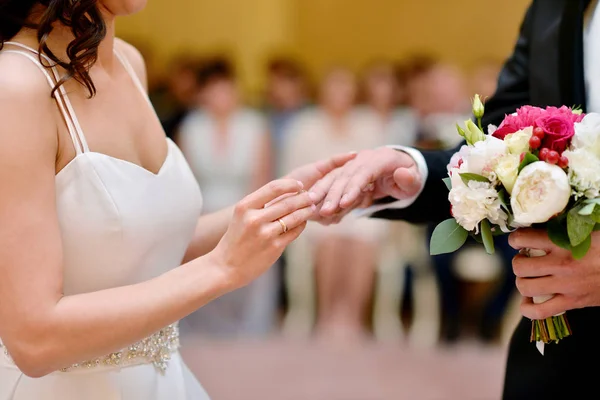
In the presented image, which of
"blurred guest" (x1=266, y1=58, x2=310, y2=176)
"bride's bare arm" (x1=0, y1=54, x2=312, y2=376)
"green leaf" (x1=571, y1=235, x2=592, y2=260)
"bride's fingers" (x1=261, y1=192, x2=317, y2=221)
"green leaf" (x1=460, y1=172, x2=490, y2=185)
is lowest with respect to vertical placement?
"blurred guest" (x1=266, y1=58, x2=310, y2=176)

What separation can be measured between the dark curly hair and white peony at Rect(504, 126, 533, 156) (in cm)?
93

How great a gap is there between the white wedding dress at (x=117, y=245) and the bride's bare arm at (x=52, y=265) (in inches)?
3.3

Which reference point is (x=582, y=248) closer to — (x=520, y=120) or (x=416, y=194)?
(x=520, y=120)

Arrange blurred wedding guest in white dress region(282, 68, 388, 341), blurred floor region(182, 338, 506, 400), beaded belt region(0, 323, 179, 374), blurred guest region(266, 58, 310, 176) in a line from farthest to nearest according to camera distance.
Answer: blurred guest region(266, 58, 310, 176) → blurred wedding guest in white dress region(282, 68, 388, 341) → blurred floor region(182, 338, 506, 400) → beaded belt region(0, 323, 179, 374)

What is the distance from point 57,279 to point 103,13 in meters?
0.67

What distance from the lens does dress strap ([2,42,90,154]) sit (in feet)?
5.38

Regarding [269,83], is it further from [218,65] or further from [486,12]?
[486,12]

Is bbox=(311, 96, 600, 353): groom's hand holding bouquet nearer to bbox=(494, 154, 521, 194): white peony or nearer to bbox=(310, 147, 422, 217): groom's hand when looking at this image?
bbox=(494, 154, 521, 194): white peony

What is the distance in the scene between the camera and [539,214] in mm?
1511

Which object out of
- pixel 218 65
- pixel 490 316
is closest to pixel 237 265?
pixel 490 316

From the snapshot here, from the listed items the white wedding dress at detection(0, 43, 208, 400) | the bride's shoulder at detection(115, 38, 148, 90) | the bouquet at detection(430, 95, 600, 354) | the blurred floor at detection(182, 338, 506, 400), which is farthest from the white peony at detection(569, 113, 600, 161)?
the blurred floor at detection(182, 338, 506, 400)

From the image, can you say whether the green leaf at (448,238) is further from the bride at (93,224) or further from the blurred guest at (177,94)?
the blurred guest at (177,94)

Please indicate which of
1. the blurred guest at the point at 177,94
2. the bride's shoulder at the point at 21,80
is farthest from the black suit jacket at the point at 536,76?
the blurred guest at the point at 177,94

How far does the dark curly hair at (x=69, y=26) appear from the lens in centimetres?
168
